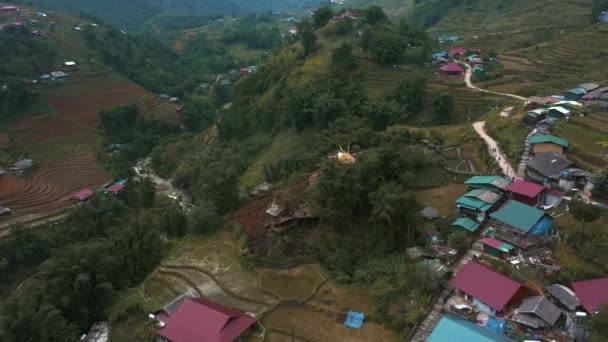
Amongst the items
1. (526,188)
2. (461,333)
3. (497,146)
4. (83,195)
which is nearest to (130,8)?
(83,195)

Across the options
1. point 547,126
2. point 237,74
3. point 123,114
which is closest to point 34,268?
point 123,114

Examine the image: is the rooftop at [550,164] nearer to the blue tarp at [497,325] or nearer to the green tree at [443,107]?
the blue tarp at [497,325]

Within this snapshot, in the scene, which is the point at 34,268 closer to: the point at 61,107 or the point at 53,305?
the point at 53,305

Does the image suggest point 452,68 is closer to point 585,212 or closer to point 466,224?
point 466,224

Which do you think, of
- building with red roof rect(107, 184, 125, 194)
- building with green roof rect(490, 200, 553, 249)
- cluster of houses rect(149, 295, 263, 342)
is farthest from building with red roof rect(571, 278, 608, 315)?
building with red roof rect(107, 184, 125, 194)

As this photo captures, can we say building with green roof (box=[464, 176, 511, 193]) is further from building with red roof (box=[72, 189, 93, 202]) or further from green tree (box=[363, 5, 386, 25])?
green tree (box=[363, 5, 386, 25])
